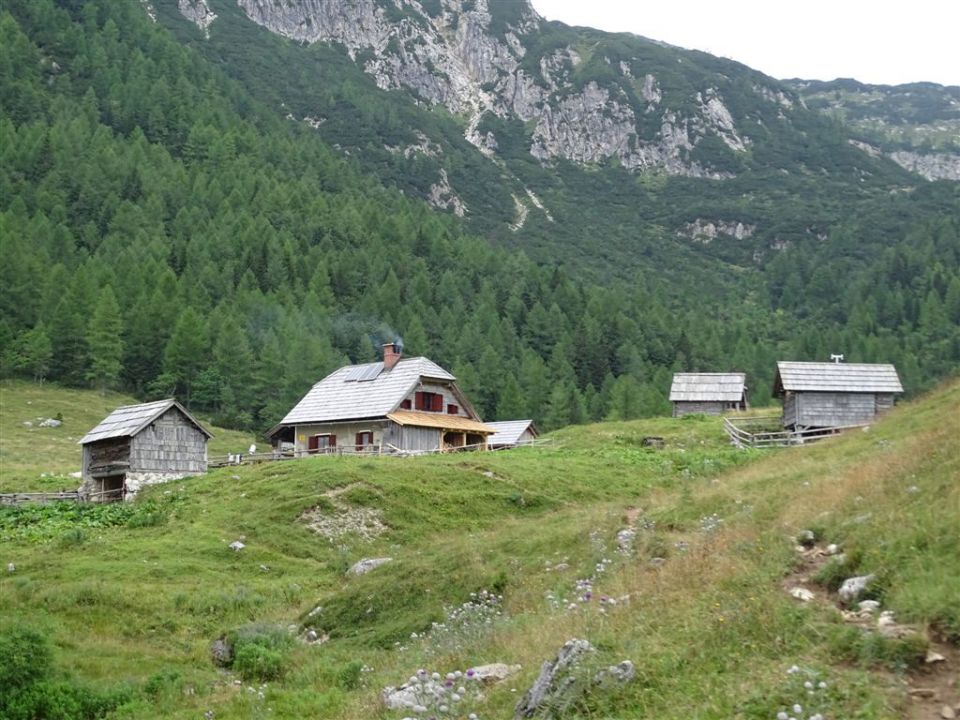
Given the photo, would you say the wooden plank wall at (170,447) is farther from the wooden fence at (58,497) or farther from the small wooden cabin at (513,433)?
the small wooden cabin at (513,433)

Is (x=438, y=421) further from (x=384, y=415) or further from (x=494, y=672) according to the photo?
(x=494, y=672)

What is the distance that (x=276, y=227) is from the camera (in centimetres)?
16912

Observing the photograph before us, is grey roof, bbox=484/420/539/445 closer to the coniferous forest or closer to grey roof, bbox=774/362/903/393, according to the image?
the coniferous forest

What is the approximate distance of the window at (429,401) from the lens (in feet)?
215

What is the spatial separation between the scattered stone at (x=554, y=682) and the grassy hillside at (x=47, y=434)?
46.0 meters

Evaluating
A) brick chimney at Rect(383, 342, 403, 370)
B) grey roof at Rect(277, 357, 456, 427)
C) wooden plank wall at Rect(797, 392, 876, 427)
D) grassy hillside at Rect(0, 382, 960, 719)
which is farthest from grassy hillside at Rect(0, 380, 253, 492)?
wooden plank wall at Rect(797, 392, 876, 427)

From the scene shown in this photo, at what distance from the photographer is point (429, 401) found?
66312 mm

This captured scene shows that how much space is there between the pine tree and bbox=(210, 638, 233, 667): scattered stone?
7833 centimetres

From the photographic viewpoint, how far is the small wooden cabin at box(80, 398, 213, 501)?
53094 millimetres

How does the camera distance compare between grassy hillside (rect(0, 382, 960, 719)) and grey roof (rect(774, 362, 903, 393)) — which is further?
grey roof (rect(774, 362, 903, 393))

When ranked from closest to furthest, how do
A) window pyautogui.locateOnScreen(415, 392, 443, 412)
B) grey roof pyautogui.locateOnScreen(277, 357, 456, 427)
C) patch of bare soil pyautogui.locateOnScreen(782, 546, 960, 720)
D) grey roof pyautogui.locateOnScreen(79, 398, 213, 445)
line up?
patch of bare soil pyautogui.locateOnScreen(782, 546, 960, 720), grey roof pyautogui.locateOnScreen(79, 398, 213, 445), grey roof pyautogui.locateOnScreen(277, 357, 456, 427), window pyautogui.locateOnScreen(415, 392, 443, 412)

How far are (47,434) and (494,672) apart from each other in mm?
71462

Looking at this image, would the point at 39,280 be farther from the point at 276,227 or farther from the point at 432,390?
the point at 432,390

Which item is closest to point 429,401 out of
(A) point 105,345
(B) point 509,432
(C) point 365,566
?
(B) point 509,432
